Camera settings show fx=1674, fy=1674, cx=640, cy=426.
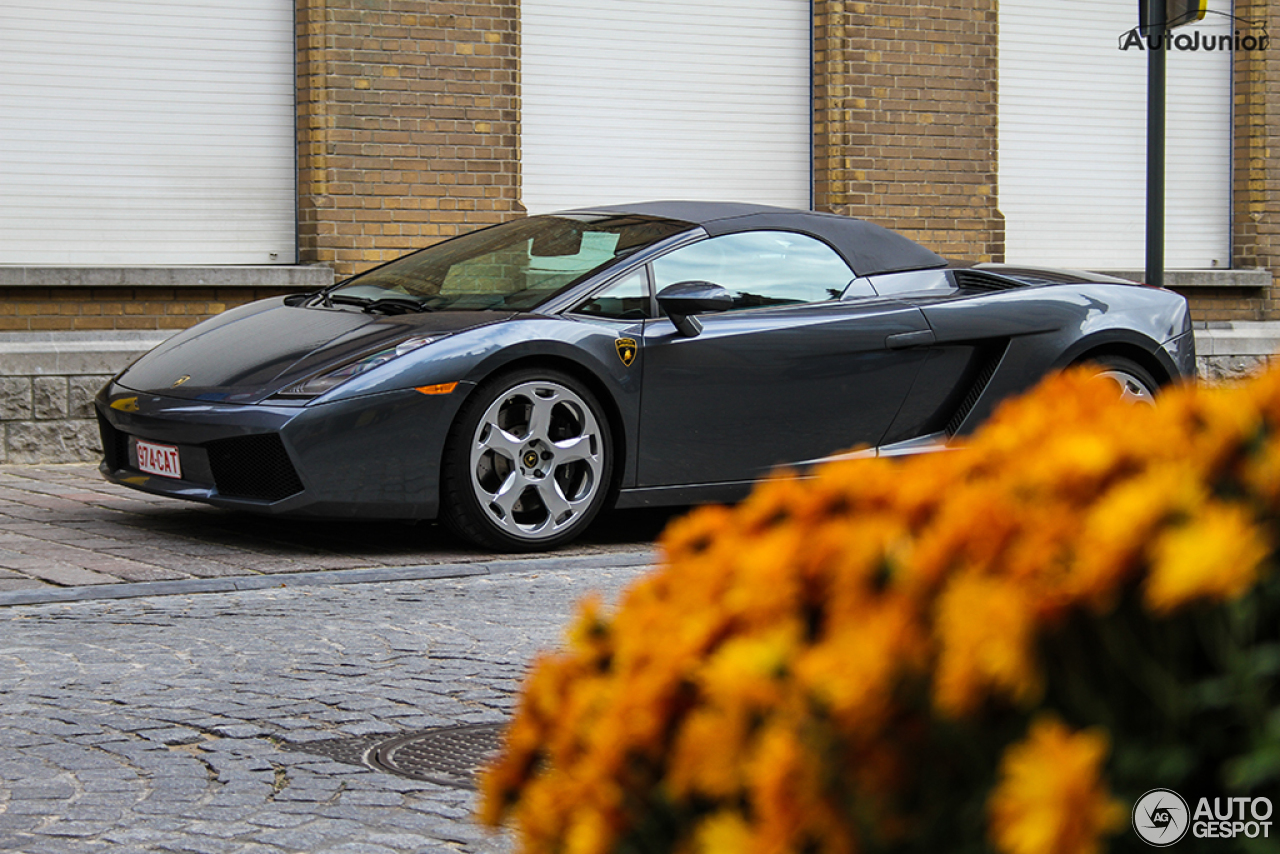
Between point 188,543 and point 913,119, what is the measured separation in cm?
828

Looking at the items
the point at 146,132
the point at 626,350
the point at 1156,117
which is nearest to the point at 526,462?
the point at 626,350

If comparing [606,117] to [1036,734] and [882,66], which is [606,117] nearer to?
[882,66]

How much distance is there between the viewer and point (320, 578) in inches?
234

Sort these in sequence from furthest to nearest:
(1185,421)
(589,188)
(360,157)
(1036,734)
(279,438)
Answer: (589,188) → (360,157) → (279,438) → (1185,421) → (1036,734)

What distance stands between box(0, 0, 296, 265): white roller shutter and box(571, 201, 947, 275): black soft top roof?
395cm

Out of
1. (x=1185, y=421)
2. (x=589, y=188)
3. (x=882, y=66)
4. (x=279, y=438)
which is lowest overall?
(x=279, y=438)

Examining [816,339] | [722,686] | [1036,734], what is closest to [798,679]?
[722,686]

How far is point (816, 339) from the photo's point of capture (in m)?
6.98

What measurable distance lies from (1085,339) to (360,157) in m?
5.44

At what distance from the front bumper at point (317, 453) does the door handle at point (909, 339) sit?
75.8 inches

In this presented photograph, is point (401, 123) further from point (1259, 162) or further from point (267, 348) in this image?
point (1259, 162)

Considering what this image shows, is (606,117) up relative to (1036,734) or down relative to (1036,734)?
up

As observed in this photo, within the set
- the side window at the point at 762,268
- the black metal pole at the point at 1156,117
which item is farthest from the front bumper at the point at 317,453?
the black metal pole at the point at 1156,117

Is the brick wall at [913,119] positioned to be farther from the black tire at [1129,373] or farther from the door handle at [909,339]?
the door handle at [909,339]
